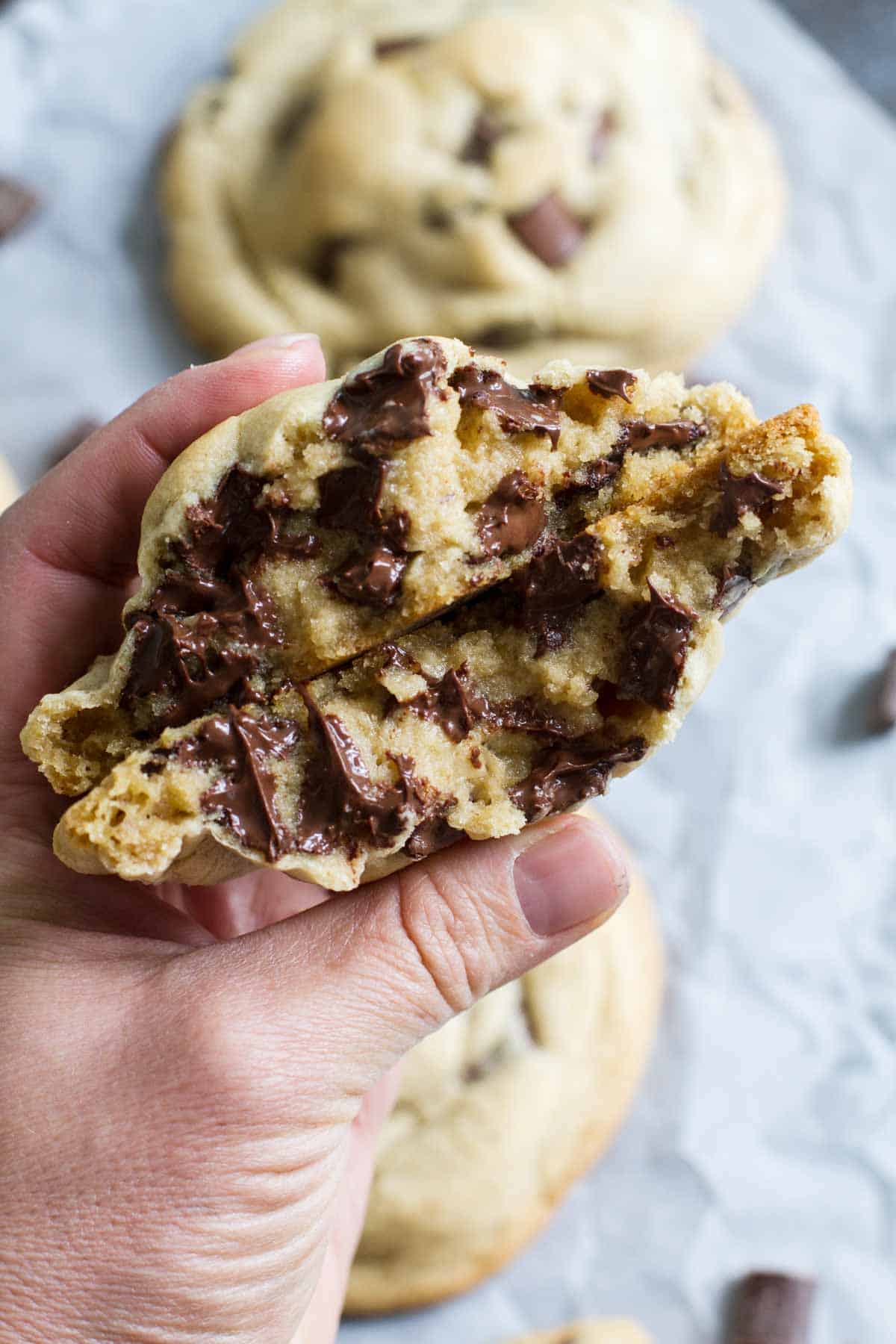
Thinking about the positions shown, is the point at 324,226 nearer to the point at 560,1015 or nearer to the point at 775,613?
the point at 775,613

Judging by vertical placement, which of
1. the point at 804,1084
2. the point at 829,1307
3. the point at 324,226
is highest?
the point at 324,226

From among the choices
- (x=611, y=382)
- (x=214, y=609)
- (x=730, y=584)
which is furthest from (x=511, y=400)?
(x=214, y=609)

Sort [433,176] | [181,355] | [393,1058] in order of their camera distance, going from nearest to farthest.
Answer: [393,1058], [433,176], [181,355]

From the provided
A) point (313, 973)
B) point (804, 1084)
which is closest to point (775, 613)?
Result: point (804, 1084)

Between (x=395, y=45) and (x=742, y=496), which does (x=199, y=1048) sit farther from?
(x=395, y=45)

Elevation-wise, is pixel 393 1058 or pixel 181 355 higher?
pixel 181 355

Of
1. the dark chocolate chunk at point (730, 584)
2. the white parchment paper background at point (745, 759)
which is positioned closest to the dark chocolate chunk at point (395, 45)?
the white parchment paper background at point (745, 759)
